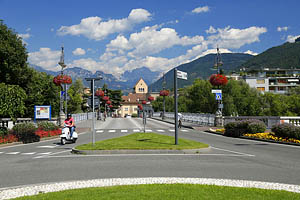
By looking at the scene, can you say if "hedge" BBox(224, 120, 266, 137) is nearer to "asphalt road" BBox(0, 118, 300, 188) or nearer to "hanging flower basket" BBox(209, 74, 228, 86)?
"hanging flower basket" BBox(209, 74, 228, 86)

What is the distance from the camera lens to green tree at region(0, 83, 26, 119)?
18.3 meters

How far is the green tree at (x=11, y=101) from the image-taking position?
60.1ft

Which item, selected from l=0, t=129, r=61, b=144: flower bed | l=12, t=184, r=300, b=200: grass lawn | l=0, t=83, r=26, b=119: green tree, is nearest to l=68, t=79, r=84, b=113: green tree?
l=0, t=129, r=61, b=144: flower bed

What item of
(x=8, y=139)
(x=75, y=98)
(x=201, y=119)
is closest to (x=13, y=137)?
(x=8, y=139)

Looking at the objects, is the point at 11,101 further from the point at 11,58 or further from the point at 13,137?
the point at 11,58

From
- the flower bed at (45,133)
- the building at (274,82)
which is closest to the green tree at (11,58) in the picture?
the flower bed at (45,133)

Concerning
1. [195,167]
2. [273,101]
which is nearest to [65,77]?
[195,167]

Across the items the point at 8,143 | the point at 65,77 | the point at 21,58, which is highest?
the point at 21,58

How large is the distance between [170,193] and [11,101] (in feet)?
51.2

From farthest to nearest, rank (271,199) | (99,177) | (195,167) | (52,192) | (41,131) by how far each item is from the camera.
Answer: (41,131) → (195,167) → (99,177) → (52,192) → (271,199)

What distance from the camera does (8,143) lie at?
59.4 ft

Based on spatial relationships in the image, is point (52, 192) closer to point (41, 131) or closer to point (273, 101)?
point (41, 131)

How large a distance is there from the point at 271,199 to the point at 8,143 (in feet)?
54.2

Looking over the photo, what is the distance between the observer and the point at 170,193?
20.1 feet
